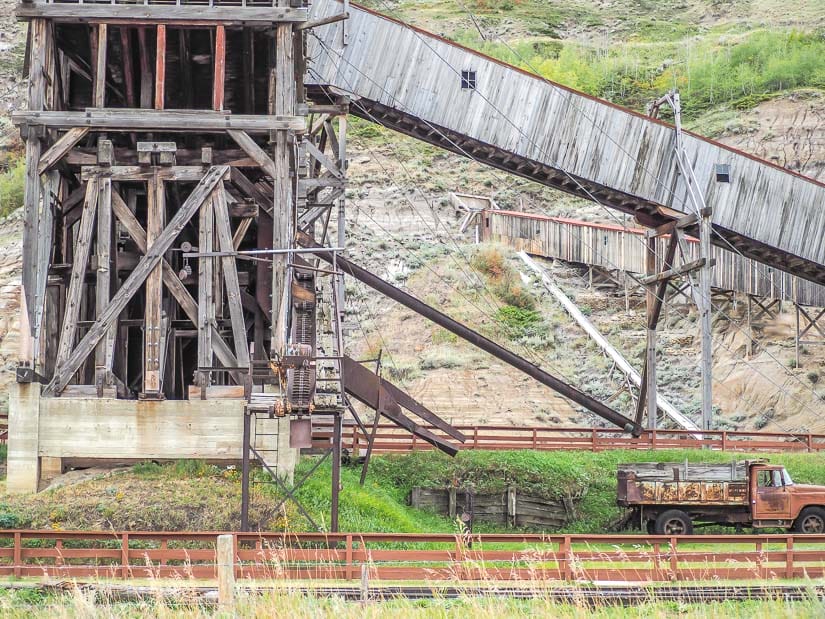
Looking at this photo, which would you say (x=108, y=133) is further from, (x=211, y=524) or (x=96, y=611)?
(x=96, y=611)

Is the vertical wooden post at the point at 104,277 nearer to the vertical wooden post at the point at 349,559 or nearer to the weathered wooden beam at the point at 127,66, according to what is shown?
the weathered wooden beam at the point at 127,66

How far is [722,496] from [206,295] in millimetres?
12634

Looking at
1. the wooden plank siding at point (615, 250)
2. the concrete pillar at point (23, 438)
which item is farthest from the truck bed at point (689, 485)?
the wooden plank siding at point (615, 250)

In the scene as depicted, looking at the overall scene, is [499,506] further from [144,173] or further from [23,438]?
[144,173]

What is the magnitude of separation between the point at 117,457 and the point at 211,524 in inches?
133

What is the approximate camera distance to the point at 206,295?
27594mm

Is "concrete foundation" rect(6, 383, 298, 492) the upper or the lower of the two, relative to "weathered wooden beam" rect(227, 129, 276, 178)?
lower

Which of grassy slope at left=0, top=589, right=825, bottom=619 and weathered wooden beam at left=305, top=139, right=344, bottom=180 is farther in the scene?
weathered wooden beam at left=305, top=139, right=344, bottom=180

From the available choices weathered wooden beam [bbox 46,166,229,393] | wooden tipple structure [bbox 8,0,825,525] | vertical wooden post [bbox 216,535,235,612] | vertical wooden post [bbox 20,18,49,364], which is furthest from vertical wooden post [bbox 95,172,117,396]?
vertical wooden post [bbox 216,535,235,612]

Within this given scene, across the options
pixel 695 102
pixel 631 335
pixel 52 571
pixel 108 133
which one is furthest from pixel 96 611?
pixel 695 102

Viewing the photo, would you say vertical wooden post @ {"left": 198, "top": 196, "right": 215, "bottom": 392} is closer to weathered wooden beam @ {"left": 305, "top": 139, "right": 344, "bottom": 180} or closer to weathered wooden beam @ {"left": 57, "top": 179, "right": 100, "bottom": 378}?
weathered wooden beam @ {"left": 57, "top": 179, "right": 100, "bottom": 378}

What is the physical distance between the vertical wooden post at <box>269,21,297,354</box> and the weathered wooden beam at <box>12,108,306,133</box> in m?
0.36

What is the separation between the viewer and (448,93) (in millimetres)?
35688

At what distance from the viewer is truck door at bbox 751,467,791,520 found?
86.0 ft
